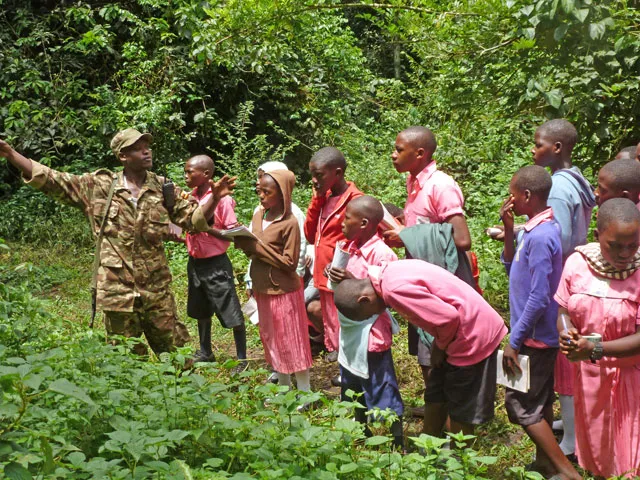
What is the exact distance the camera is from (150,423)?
3.13 meters

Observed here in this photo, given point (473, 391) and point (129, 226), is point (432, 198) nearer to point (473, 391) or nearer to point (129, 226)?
point (473, 391)

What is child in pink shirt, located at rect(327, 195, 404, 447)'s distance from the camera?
13.6 ft

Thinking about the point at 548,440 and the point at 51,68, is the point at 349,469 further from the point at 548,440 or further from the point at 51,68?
the point at 51,68

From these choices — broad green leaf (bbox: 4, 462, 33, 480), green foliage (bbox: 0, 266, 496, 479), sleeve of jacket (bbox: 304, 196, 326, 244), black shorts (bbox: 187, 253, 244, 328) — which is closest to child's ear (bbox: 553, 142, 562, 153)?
sleeve of jacket (bbox: 304, 196, 326, 244)

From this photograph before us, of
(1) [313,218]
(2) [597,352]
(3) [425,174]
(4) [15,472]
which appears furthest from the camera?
(1) [313,218]

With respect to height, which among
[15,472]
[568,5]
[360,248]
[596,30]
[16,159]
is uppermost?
[568,5]

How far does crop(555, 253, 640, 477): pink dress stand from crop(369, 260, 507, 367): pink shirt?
0.44 meters

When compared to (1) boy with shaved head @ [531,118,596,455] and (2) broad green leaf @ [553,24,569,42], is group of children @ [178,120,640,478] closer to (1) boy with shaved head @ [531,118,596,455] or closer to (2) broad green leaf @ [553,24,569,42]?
(1) boy with shaved head @ [531,118,596,455]

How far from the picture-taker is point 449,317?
3.72 meters

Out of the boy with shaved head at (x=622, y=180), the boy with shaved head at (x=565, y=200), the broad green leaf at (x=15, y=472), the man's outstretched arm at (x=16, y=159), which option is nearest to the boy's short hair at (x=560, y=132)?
the boy with shaved head at (x=565, y=200)

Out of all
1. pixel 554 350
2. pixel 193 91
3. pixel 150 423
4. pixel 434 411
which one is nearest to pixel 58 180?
pixel 150 423

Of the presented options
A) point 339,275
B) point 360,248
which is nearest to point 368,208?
point 360,248

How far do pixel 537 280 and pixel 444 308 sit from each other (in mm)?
519

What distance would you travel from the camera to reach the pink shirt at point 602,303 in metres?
3.35
